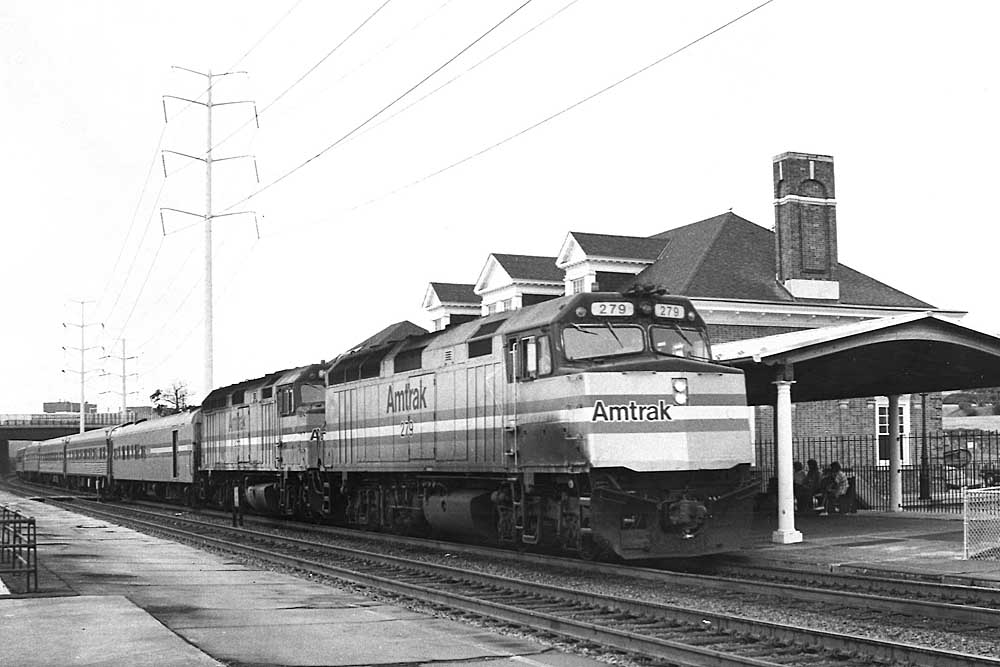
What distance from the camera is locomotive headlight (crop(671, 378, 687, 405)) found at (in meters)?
16.8

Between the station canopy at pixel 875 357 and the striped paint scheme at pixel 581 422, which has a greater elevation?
the station canopy at pixel 875 357

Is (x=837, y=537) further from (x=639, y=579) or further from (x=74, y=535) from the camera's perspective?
(x=74, y=535)

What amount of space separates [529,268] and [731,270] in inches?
322

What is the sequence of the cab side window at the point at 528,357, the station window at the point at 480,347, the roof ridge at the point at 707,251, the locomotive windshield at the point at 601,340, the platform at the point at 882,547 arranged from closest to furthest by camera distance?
the platform at the point at 882,547 < the locomotive windshield at the point at 601,340 < the cab side window at the point at 528,357 < the station window at the point at 480,347 < the roof ridge at the point at 707,251

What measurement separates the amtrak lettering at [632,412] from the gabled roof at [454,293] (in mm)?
32485

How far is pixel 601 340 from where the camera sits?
56.9 feet

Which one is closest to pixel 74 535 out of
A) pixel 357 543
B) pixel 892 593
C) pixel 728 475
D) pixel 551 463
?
pixel 357 543

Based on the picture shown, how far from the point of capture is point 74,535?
A: 24.9m

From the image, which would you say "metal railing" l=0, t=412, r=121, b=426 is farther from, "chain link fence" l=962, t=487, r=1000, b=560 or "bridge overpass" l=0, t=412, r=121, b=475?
"chain link fence" l=962, t=487, r=1000, b=560

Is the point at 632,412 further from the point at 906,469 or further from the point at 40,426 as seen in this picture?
the point at 40,426

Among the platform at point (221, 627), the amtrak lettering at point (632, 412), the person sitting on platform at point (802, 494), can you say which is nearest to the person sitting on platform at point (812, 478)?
the person sitting on platform at point (802, 494)

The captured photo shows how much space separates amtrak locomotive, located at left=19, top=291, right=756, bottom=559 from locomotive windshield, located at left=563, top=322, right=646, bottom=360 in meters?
0.02

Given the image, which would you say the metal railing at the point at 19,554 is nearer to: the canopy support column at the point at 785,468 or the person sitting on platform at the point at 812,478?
the canopy support column at the point at 785,468

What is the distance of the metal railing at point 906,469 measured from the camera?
3019cm
